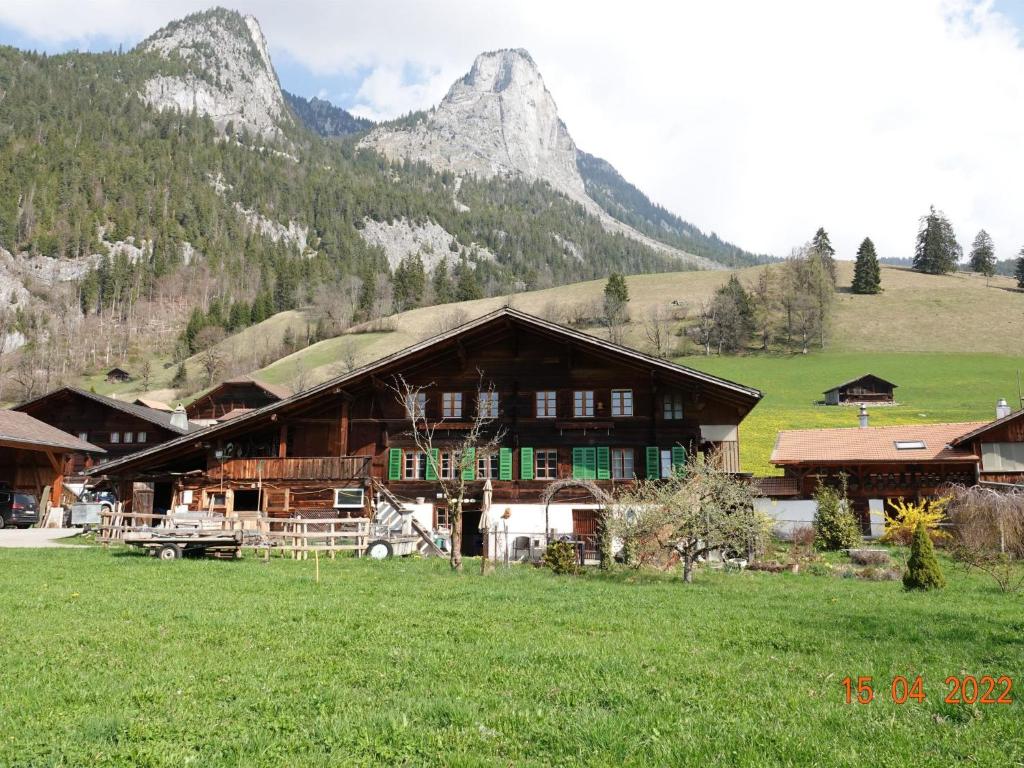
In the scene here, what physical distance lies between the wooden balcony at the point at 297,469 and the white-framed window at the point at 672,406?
1384cm

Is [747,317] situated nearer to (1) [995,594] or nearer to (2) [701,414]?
(2) [701,414]

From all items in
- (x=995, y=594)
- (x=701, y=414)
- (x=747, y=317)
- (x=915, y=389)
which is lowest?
(x=995, y=594)

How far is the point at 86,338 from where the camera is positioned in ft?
496

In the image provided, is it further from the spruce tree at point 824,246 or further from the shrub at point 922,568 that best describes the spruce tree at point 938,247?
the shrub at point 922,568

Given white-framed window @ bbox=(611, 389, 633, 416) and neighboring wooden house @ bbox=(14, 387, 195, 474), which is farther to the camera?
neighboring wooden house @ bbox=(14, 387, 195, 474)

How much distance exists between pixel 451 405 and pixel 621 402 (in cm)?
791

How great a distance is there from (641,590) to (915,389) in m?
80.3

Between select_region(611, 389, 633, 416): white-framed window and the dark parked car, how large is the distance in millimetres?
32150

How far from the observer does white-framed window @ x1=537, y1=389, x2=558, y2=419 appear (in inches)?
1374

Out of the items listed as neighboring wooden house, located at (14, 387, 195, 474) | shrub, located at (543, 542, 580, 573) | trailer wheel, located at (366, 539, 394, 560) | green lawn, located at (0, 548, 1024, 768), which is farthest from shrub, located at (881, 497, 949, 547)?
neighboring wooden house, located at (14, 387, 195, 474)

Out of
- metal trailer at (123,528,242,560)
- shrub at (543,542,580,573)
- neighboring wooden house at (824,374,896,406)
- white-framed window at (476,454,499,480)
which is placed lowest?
shrub at (543,542,580,573)

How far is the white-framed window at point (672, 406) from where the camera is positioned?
3403 centimetres

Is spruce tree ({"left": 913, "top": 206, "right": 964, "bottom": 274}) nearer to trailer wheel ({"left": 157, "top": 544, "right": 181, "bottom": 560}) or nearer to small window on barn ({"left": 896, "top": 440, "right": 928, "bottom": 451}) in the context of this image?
small window on barn ({"left": 896, "top": 440, "right": 928, "bottom": 451})

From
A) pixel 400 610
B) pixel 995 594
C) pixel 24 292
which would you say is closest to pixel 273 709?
pixel 400 610
